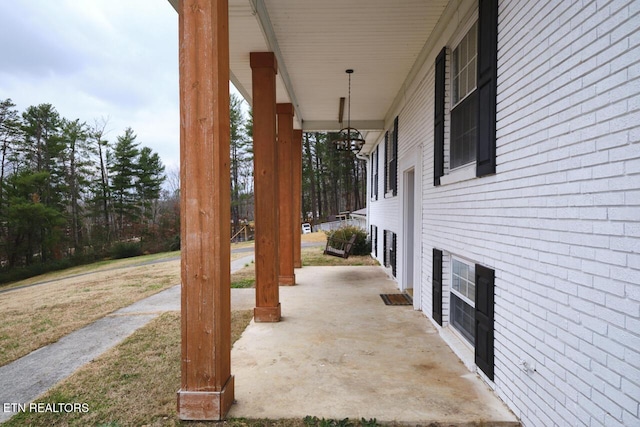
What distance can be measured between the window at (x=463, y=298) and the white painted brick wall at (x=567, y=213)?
28.7 inches

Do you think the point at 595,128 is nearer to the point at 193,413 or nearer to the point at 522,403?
the point at 522,403

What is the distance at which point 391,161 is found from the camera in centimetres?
870

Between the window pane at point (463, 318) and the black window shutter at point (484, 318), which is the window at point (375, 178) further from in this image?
the black window shutter at point (484, 318)

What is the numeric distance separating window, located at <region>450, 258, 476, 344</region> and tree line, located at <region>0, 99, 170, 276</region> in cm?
2490

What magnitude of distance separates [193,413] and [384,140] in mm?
8539

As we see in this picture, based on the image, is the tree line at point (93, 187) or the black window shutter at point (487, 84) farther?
the tree line at point (93, 187)

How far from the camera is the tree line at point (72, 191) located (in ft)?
72.5

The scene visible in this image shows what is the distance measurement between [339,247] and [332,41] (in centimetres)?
899

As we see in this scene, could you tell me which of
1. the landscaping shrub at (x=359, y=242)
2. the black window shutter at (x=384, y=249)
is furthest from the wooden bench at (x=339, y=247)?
the black window shutter at (x=384, y=249)

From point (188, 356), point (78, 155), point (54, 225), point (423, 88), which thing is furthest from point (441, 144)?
point (78, 155)

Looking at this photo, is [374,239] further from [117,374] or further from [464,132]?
[117,374]

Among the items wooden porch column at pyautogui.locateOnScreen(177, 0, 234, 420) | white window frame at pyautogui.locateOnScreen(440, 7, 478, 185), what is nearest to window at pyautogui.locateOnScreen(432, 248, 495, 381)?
white window frame at pyautogui.locateOnScreen(440, 7, 478, 185)

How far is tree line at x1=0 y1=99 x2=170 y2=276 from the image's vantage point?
870 inches

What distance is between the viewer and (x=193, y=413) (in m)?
2.62
